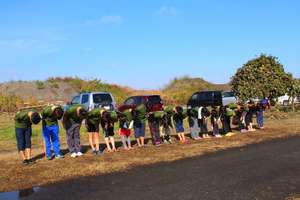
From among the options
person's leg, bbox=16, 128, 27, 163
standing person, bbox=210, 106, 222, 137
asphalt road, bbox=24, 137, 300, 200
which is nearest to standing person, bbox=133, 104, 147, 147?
asphalt road, bbox=24, 137, 300, 200

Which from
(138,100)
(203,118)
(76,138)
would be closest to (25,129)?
(76,138)

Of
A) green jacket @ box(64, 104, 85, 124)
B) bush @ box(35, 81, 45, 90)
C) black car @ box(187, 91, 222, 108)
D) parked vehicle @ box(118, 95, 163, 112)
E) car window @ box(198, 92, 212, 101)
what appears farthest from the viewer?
bush @ box(35, 81, 45, 90)

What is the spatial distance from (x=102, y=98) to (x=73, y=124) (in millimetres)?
10178

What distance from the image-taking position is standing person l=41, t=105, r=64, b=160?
13.4m

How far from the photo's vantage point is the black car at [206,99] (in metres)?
32.3

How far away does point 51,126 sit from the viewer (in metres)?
13.5

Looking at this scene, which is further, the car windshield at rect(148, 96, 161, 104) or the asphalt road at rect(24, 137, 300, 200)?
the car windshield at rect(148, 96, 161, 104)

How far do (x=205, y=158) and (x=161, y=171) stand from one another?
2372 mm

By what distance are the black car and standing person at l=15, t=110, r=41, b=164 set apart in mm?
20233

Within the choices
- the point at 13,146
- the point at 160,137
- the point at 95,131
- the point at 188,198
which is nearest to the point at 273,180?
the point at 188,198

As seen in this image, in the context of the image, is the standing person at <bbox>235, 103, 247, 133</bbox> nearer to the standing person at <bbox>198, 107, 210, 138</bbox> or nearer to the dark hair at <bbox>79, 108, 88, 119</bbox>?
the standing person at <bbox>198, 107, 210, 138</bbox>

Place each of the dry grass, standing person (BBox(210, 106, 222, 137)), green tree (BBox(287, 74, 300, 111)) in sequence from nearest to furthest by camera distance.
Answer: the dry grass → standing person (BBox(210, 106, 222, 137)) → green tree (BBox(287, 74, 300, 111))

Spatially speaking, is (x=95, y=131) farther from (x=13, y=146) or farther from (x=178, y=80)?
(x=178, y=80)

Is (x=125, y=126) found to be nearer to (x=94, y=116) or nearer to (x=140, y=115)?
(x=140, y=115)
